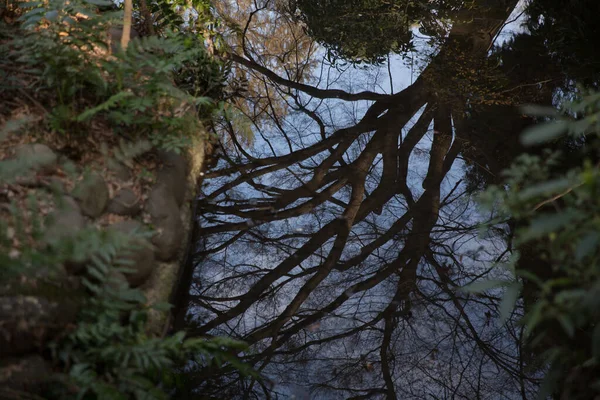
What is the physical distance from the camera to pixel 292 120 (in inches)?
241

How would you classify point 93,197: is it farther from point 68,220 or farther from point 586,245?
point 586,245

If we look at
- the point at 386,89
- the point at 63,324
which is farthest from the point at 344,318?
the point at 386,89

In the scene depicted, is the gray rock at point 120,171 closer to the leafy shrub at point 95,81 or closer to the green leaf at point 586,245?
the leafy shrub at point 95,81

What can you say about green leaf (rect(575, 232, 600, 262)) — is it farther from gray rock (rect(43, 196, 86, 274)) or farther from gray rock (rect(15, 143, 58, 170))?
gray rock (rect(15, 143, 58, 170))

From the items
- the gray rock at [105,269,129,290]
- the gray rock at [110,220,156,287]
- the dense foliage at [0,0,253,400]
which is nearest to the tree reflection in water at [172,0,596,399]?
the dense foliage at [0,0,253,400]

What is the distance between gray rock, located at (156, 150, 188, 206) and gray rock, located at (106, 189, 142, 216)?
0.27m

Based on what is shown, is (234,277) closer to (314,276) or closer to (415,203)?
(314,276)

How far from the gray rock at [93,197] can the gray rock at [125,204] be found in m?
0.05

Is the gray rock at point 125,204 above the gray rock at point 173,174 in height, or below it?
below

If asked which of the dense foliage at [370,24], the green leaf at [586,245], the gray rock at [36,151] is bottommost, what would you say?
the green leaf at [586,245]

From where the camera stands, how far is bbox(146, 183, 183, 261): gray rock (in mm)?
3338

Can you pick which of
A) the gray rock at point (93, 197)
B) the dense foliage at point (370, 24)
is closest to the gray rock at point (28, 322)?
the gray rock at point (93, 197)

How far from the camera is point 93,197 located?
306 centimetres

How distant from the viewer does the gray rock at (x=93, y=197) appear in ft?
9.82
